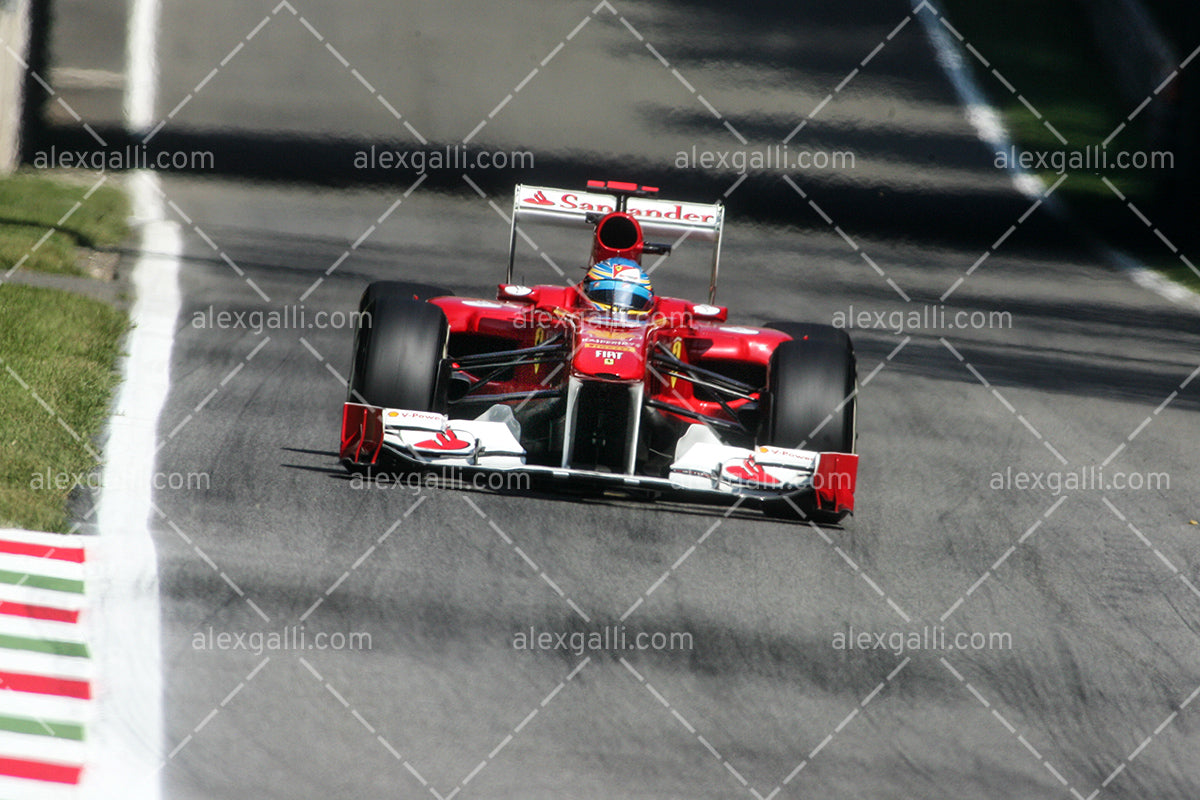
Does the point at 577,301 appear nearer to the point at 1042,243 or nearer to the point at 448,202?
the point at 448,202

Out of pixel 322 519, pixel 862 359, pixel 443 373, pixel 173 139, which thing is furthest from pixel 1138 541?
pixel 173 139

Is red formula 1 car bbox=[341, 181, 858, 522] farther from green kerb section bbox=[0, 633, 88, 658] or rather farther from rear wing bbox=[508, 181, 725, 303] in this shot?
green kerb section bbox=[0, 633, 88, 658]

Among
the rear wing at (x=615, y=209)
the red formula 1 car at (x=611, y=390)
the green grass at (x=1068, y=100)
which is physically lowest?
the red formula 1 car at (x=611, y=390)

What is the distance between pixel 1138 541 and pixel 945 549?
1.42 metres

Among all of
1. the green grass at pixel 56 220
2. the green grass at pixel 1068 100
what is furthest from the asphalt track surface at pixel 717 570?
the green grass at pixel 1068 100

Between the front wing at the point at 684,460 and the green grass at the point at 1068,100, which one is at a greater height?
the green grass at the point at 1068,100

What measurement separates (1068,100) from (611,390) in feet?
45.8

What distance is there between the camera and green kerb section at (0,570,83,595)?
8164 millimetres

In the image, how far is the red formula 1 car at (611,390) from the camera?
8.91 m

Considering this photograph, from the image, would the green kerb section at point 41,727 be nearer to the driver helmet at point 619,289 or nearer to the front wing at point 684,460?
the front wing at point 684,460

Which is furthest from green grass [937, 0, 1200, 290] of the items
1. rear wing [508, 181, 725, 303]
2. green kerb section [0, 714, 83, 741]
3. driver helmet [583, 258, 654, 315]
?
green kerb section [0, 714, 83, 741]

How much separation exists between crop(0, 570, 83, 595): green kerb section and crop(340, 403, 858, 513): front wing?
6.05ft

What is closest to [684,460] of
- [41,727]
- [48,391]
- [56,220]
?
[41,727]

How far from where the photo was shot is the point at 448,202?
1677 centimetres
